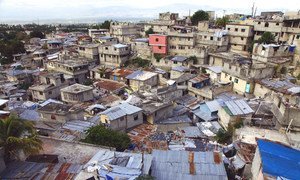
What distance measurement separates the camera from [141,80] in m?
37.3

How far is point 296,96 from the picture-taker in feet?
79.3

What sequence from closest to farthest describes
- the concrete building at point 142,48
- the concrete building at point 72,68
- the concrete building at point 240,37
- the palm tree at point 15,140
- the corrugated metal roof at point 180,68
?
1. the palm tree at point 15,140
2. the corrugated metal roof at point 180,68
3. the concrete building at point 72,68
4. the concrete building at point 240,37
5. the concrete building at point 142,48

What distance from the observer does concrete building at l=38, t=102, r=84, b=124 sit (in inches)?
955

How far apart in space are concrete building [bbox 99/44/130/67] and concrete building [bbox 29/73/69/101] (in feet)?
36.9

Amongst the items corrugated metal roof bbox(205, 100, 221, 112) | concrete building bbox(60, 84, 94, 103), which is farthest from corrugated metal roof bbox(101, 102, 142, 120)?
concrete building bbox(60, 84, 94, 103)

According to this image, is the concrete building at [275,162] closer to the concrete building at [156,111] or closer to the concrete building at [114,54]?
the concrete building at [156,111]

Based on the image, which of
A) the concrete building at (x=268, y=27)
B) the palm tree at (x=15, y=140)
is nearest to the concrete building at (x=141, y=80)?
the concrete building at (x=268, y=27)

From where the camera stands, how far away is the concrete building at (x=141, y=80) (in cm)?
3744

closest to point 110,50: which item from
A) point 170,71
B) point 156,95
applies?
point 170,71

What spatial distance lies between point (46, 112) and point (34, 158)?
9.99 m

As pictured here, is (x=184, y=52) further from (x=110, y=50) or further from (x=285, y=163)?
(x=285, y=163)

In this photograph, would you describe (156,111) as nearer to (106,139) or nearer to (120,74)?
(106,139)

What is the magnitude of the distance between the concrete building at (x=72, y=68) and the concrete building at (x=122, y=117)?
2185 centimetres

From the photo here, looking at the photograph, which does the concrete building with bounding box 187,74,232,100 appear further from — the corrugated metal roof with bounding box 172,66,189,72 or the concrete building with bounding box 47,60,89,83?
the concrete building with bounding box 47,60,89,83
